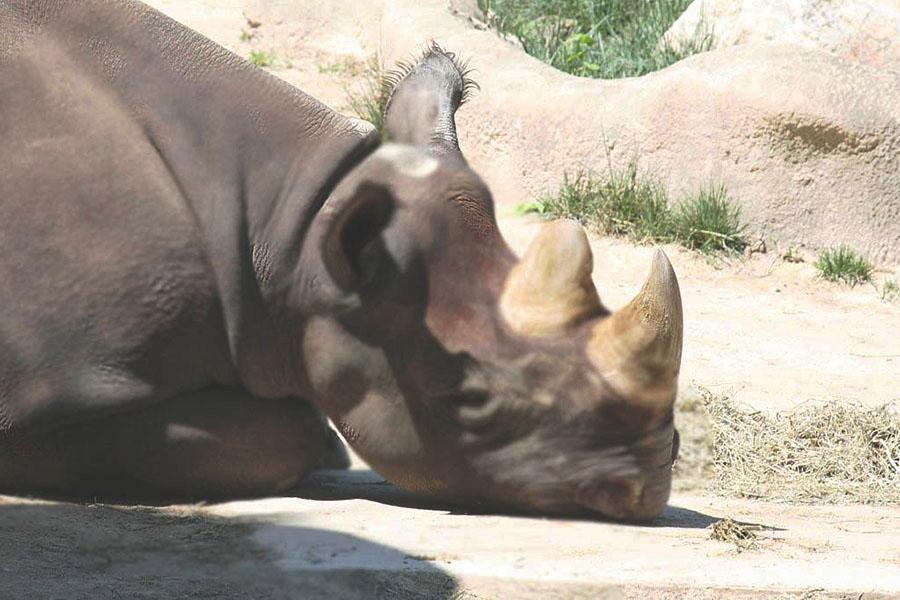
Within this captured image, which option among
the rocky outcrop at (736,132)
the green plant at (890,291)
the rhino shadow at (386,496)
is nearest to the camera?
the rhino shadow at (386,496)

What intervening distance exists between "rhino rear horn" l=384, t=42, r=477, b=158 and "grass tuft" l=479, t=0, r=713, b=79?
5.86 metres

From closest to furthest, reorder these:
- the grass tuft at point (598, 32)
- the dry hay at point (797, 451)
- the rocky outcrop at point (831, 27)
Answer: the dry hay at point (797, 451), the rocky outcrop at point (831, 27), the grass tuft at point (598, 32)

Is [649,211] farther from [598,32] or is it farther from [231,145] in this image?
[231,145]

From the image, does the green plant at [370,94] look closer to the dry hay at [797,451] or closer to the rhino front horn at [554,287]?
the dry hay at [797,451]

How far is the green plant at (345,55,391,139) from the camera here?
10281 millimetres

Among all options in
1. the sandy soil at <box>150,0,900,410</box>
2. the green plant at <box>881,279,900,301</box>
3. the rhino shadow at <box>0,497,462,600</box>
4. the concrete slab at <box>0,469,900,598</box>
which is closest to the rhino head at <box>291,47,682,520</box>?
the concrete slab at <box>0,469,900,598</box>

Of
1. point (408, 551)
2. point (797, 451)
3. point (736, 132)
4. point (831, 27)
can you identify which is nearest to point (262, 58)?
point (736, 132)

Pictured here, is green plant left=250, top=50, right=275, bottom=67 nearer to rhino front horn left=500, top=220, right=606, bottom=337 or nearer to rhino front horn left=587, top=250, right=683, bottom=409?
rhino front horn left=500, top=220, right=606, bottom=337

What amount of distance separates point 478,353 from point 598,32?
783 cm

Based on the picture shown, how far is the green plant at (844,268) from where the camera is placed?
29.7 ft

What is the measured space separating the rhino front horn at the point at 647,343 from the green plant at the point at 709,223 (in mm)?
5037

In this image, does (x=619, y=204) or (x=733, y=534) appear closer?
(x=733, y=534)

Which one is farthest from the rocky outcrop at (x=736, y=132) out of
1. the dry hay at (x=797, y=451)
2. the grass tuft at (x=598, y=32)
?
the dry hay at (x=797, y=451)

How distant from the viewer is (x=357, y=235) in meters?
4.46
